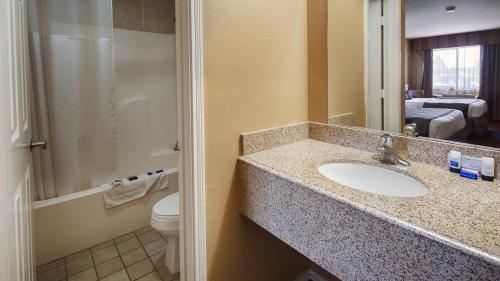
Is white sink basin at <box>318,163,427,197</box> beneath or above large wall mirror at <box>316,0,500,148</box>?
beneath

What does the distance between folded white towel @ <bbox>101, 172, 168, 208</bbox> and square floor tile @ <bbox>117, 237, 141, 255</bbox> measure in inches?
11.7

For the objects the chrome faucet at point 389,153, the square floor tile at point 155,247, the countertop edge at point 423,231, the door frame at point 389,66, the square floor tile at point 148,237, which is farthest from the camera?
the square floor tile at point 148,237

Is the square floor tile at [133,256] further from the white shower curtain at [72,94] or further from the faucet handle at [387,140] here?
the faucet handle at [387,140]

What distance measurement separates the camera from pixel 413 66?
1.26 meters

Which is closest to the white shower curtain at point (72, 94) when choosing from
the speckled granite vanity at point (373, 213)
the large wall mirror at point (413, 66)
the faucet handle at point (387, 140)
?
the speckled granite vanity at point (373, 213)

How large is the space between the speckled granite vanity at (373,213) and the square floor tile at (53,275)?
4.32 feet

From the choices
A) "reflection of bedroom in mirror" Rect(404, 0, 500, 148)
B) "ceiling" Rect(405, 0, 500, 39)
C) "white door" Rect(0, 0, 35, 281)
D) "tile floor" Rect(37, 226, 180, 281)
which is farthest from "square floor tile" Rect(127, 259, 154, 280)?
"ceiling" Rect(405, 0, 500, 39)

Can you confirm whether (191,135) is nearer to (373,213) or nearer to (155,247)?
(373,213)

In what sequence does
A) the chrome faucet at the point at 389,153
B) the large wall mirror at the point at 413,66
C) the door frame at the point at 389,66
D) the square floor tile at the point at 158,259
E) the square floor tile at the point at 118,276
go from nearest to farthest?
the large wall mirror at the point at 413,66
the chrome faucet at the point at 389,153
the door frame at the point at 389,66
the square floor tile at the point at 118,276
the square floor tile at the point at 158,259

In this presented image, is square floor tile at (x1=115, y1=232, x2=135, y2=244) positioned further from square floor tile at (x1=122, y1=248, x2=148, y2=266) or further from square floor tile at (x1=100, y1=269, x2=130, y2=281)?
square floor tile at (x1=100, y1=269, x2=130, y2=281)

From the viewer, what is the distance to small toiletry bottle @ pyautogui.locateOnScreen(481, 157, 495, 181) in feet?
3.14

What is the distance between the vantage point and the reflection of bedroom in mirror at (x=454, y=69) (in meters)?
1.05

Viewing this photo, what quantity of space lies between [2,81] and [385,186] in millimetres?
1366

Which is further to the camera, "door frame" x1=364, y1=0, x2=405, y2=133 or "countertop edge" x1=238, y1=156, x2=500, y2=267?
"door frame" x1=364, y1=0, x2=405, y2=133
